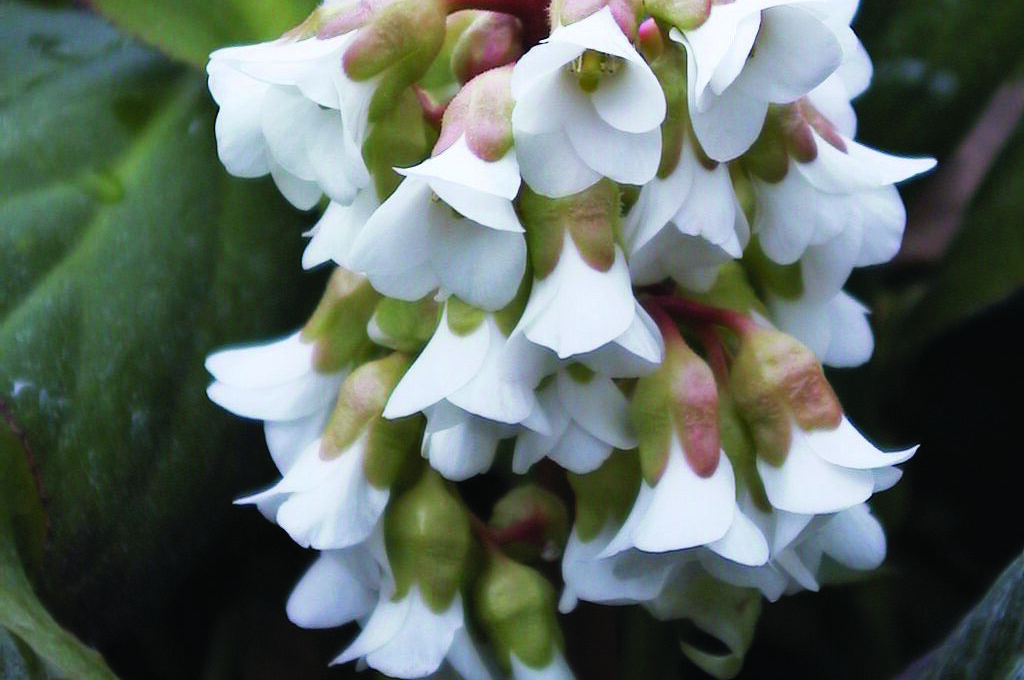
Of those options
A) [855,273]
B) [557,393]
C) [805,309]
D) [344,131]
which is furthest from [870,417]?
[344,131]

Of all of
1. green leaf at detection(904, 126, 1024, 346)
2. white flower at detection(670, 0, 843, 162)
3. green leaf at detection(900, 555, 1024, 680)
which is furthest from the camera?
green leaf at detection(904, 126, 1024, 346)

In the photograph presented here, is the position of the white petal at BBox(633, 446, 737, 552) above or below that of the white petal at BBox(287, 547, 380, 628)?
above

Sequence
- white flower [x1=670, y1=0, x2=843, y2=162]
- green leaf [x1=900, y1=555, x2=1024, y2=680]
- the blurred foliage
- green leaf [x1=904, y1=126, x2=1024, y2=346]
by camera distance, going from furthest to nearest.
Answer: green leaf [x1=904, y1=126, x2=1024, y2=346] < the blurred foliage < green leaf [x1=900, y1=555, x2=1024, y2=680] < white flower [x1=670, y1=0, x2=843, y2=162]

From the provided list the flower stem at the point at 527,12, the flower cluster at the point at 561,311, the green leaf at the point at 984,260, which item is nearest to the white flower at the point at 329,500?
the flower cluster at the point at 561,311

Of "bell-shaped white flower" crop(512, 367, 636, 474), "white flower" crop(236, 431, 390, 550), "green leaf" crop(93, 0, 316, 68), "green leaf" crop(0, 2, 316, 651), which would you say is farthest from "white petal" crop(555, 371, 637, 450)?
"green leaf" crop(93, 0, 316, 68)

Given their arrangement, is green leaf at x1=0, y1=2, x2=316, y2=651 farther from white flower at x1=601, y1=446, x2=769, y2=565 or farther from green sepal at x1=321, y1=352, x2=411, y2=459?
white flower at x1=601, y1=446, x2=769, y2=565

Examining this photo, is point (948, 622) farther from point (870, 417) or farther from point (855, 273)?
point (855, 273)
